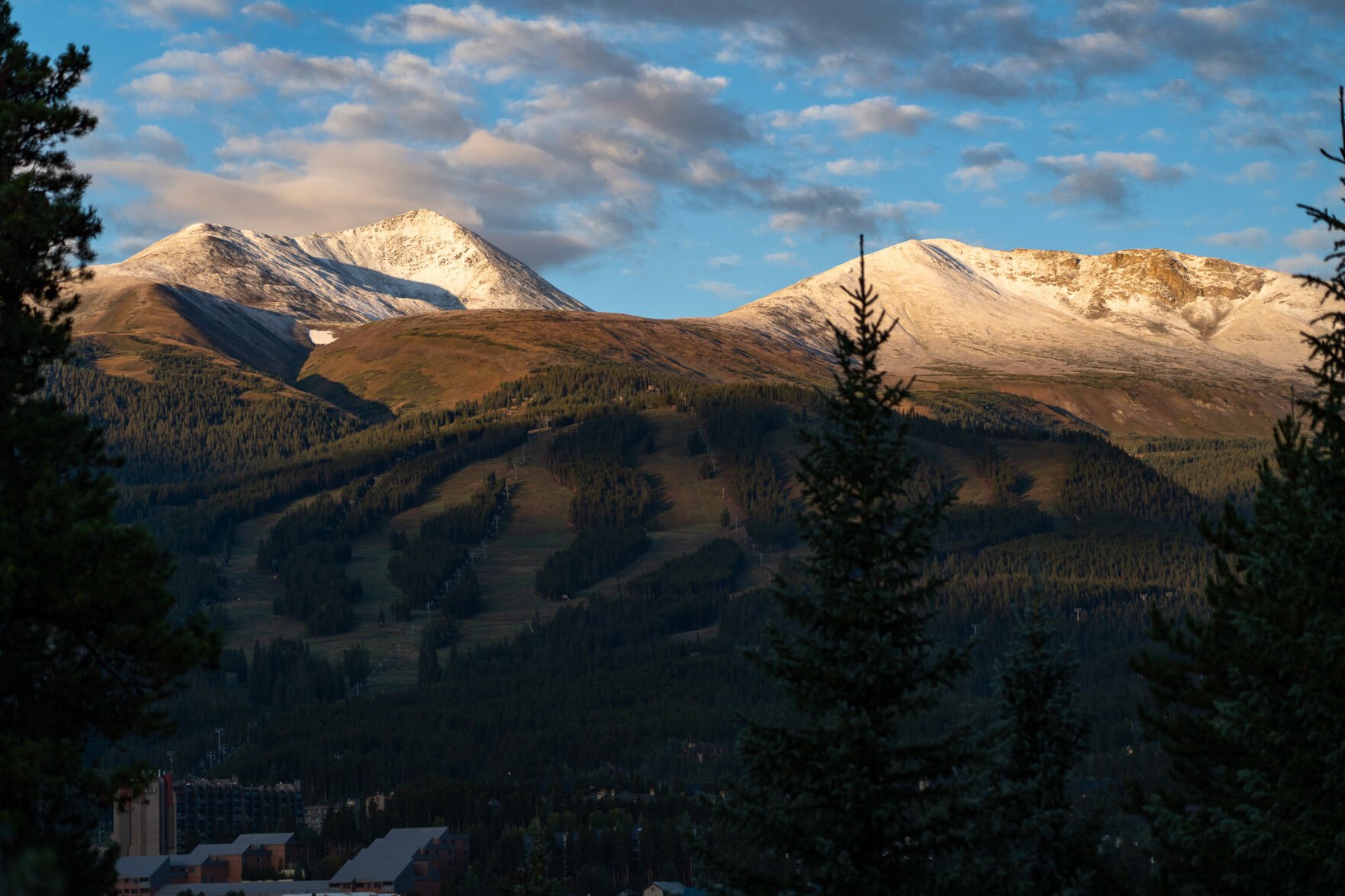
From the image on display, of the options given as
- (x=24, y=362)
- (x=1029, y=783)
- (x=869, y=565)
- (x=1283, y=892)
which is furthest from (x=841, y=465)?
(x=24, y=362)

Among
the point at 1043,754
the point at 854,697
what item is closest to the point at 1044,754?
the point at 1043,754

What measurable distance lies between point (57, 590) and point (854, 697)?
14.0 m

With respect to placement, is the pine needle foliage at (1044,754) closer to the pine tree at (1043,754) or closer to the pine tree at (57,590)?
the pine tree at (1043,754)

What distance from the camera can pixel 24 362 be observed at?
32.6 m

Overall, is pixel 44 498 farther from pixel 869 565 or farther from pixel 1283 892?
pixel 1283 892

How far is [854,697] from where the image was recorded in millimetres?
29703

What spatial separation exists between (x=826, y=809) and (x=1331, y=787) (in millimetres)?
10643

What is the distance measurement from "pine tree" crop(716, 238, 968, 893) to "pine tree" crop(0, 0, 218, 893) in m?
10.8

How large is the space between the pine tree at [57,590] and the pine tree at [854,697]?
10.8m

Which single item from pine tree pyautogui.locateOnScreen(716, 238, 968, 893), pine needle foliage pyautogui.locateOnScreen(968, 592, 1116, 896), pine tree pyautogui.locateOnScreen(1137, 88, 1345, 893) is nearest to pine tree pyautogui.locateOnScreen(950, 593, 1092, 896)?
pine needle foliage pyautogui.locateOnScreen(968, 592, 1116, 896)

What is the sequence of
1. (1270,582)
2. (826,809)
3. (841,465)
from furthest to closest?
1. (1270,582)
2. (841,465)
3. (826,809)

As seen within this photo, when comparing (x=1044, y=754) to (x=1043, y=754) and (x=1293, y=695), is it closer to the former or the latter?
(x=1043, y=754)

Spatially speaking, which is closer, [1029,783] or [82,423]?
[82,423]

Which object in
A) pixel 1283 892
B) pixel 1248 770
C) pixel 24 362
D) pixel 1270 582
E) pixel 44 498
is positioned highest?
pixel 24 362
